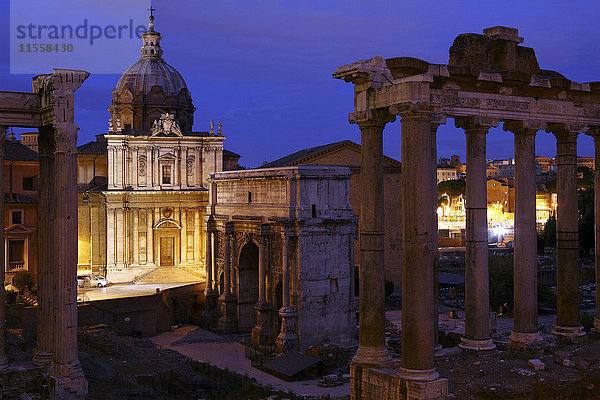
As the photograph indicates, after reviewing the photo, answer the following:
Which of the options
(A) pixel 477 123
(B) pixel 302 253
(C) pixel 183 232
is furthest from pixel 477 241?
(C) pixel 183 232

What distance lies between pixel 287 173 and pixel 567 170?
1883cm

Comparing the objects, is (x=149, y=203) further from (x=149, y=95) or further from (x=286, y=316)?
(x=286, y=316)

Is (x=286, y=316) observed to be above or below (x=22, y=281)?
below

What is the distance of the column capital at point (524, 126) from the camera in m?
18.9

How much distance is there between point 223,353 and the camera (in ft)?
122

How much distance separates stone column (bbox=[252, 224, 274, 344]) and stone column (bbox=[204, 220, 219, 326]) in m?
6.52

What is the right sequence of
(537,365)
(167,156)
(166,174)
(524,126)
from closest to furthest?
(537,365) < (524,126) < (167,156) < (166,174)

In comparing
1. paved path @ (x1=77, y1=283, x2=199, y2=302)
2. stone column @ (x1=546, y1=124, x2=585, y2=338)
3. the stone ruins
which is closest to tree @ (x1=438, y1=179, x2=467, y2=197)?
paved path @ (x1=77, y1=283, x2=199, y2=302)

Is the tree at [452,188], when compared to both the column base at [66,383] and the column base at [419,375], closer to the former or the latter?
the column base at [66,383]

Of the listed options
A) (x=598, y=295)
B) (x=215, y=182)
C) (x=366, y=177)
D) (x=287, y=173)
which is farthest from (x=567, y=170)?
(x=215, y=182)

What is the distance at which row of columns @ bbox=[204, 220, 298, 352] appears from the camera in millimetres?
36594

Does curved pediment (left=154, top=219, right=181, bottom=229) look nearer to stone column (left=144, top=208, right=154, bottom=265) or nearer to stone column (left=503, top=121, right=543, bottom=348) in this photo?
stone column (left=144, top=208, right=154, bottom=265)

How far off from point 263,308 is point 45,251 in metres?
19.1

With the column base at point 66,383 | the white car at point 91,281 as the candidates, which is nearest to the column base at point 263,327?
the white car at point 91,281
